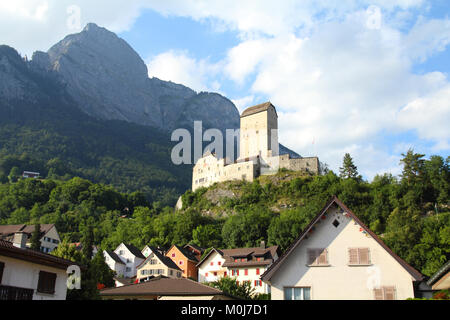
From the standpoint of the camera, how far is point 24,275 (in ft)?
87.0

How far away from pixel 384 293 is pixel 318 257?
3.79 meters

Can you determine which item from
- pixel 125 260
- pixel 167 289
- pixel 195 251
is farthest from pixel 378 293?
pixel 125 260

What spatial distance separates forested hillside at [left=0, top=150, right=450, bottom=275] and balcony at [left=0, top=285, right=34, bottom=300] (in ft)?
200

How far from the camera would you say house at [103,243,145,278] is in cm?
9225

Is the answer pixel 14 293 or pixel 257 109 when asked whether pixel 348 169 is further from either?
pixel 14 293

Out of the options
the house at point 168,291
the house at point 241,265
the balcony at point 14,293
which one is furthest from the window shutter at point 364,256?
the house at point 241,265

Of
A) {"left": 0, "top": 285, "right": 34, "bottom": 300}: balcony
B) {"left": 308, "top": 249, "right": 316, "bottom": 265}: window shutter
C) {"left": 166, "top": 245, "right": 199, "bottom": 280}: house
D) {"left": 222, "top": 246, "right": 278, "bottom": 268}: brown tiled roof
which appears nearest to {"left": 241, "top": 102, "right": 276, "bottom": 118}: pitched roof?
{"left": 166, "top": 245, "right": 199, "bottom": 280}: house

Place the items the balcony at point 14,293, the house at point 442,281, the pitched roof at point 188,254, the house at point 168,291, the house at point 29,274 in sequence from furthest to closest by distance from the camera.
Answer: the pitched roof at point 188,254
the house at point 168,291
the house at point 29,274
the balcony at point 14,293
the house at point 442,281

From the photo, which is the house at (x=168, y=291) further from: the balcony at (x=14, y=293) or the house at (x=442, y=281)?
the house at (x=442, y=281)

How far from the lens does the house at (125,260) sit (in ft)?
303

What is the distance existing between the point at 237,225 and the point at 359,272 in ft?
256
